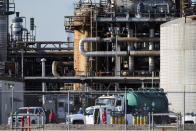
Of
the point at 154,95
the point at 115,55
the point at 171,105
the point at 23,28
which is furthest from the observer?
the point at 23,28

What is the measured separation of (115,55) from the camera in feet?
249

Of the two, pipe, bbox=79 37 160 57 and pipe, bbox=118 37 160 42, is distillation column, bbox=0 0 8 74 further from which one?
pipe, bbox=118 37 160 42

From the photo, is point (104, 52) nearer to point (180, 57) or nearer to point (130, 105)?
point (180, 57)

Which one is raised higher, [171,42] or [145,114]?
[171,42]

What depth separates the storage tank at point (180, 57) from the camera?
6103 centimetres

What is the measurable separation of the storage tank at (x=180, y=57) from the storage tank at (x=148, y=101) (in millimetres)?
8394

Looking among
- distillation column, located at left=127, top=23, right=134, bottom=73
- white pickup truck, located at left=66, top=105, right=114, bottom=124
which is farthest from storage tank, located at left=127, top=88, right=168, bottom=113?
distillation column, located at left=127, top=23, right=134, bottom=73

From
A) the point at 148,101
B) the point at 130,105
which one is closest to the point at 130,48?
the point at 148,101

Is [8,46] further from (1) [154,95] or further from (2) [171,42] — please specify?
(1) [154,95]

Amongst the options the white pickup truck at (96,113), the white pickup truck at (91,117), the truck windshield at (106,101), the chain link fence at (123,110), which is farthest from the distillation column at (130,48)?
the white pickup truck at (91,117)

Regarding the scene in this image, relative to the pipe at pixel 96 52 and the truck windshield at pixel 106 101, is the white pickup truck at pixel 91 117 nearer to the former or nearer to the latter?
the truck windshield at pixel 106 101

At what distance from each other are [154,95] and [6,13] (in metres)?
33.3

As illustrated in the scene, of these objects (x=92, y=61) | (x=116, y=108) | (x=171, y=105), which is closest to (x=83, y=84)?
(x=92, y=61)

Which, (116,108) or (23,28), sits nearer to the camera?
(116,108)
